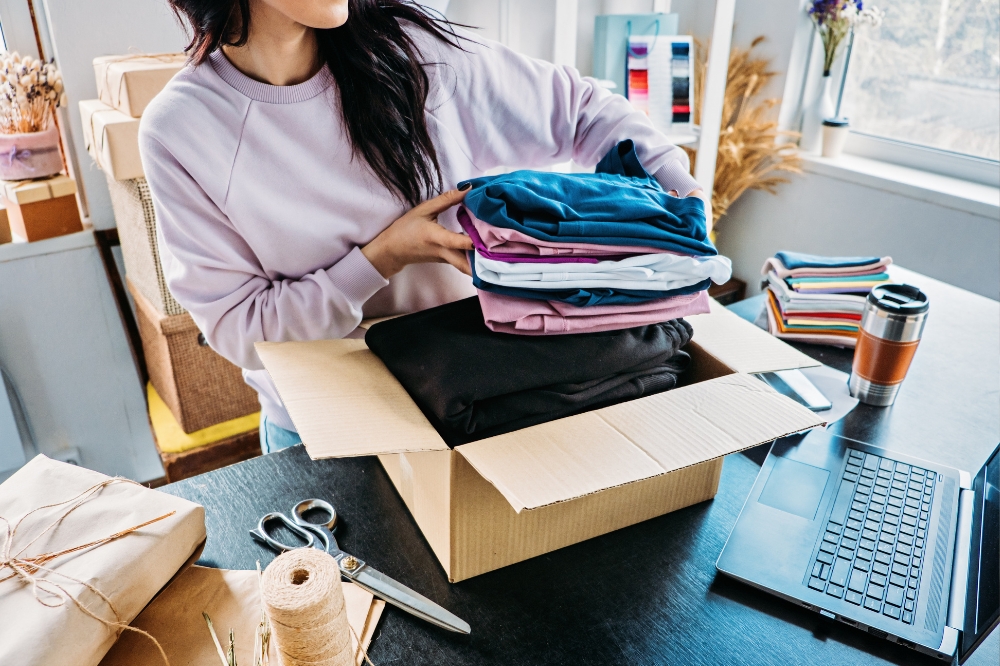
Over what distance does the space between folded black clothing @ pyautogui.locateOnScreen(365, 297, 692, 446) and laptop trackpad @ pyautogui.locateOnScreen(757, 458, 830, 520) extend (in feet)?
0.60

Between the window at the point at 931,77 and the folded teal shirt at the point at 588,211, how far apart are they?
2.04 m

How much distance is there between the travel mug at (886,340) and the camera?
106cm

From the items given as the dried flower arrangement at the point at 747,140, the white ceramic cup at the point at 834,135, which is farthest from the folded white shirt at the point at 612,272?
the white ceramic cup at the point at 834,135

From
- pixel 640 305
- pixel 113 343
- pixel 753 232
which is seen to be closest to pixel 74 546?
pixel 640 305

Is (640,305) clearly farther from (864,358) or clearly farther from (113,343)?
(113,343)

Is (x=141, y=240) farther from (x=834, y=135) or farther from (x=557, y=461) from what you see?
(x=834, y=135)

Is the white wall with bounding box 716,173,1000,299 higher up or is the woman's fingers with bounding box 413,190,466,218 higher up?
the woman's fingers with bounding box 413,190,466,218

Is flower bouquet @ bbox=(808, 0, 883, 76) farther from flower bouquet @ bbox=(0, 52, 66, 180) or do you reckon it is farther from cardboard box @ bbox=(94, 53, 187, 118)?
flower bouquet @ bbox=(0, 52, 66, 180)

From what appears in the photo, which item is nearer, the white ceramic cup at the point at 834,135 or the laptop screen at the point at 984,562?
the laptop screen at the point at 984,562

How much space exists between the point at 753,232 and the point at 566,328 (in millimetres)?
2299

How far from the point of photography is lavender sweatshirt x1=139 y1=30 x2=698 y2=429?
0.95m

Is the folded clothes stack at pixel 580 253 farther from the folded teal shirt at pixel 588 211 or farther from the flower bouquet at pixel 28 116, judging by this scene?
the flower bouquet at pixel 28 116

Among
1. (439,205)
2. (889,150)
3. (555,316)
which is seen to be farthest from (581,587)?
(889,150)

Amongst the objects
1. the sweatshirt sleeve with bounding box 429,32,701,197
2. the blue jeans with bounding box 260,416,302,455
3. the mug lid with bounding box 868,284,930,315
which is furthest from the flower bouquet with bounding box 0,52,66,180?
the mug lid with bounding box 868,284,930,315
